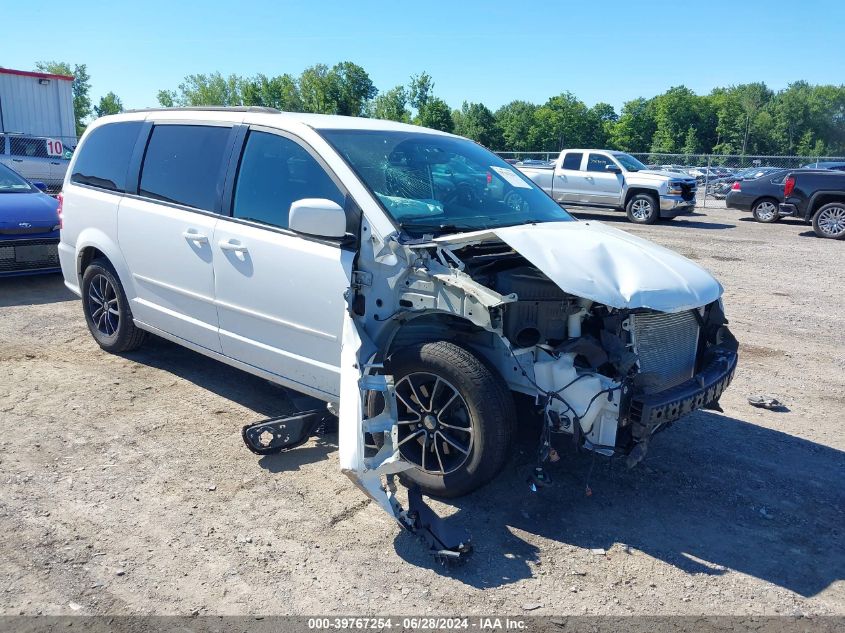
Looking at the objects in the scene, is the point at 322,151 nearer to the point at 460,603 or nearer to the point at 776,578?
the point at 460,603

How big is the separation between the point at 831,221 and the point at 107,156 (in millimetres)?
15704

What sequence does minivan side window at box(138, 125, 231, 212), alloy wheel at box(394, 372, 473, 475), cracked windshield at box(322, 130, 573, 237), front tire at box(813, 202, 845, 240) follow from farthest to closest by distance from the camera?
front tire at box(813, 202, 845, 240)
minivan side window at box(138, 125, 231, 212)
cracked windshield at box(322, 130, 573, 237)
alloy wheel at box(394, 372, 473, 475)

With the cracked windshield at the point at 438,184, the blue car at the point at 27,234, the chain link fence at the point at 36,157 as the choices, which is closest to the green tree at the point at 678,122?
the chain link fence at the point at 36,157

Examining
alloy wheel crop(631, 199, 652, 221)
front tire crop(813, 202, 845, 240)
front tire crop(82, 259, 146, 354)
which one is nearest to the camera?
front tire crop(82, 259, 146, 354)

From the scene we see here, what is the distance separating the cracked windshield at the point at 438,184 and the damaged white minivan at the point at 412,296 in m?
0.02

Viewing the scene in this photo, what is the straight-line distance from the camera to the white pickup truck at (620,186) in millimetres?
18750

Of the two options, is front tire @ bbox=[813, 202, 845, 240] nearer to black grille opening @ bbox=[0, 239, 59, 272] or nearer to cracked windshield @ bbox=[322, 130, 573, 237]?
cracked windshield @ bbox=[322, 130, 573, 237]

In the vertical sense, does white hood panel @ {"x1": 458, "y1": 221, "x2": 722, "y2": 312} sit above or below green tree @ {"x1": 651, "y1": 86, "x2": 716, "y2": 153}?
below

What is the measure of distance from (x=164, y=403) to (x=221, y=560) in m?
2.10

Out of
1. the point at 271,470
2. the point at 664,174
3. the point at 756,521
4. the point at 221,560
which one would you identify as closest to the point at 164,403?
the point at 271,470

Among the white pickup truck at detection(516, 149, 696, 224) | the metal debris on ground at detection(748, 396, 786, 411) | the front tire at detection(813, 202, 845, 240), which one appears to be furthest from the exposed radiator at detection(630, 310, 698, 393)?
the white pickup truck at detection(516, 149, 696, 224)

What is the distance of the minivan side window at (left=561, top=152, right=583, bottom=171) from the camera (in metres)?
20.0

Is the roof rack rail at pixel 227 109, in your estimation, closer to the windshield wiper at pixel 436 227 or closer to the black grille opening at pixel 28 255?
the windshield wiper at pixel 436 227

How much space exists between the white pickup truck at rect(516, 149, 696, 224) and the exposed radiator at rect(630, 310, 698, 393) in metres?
15.3
